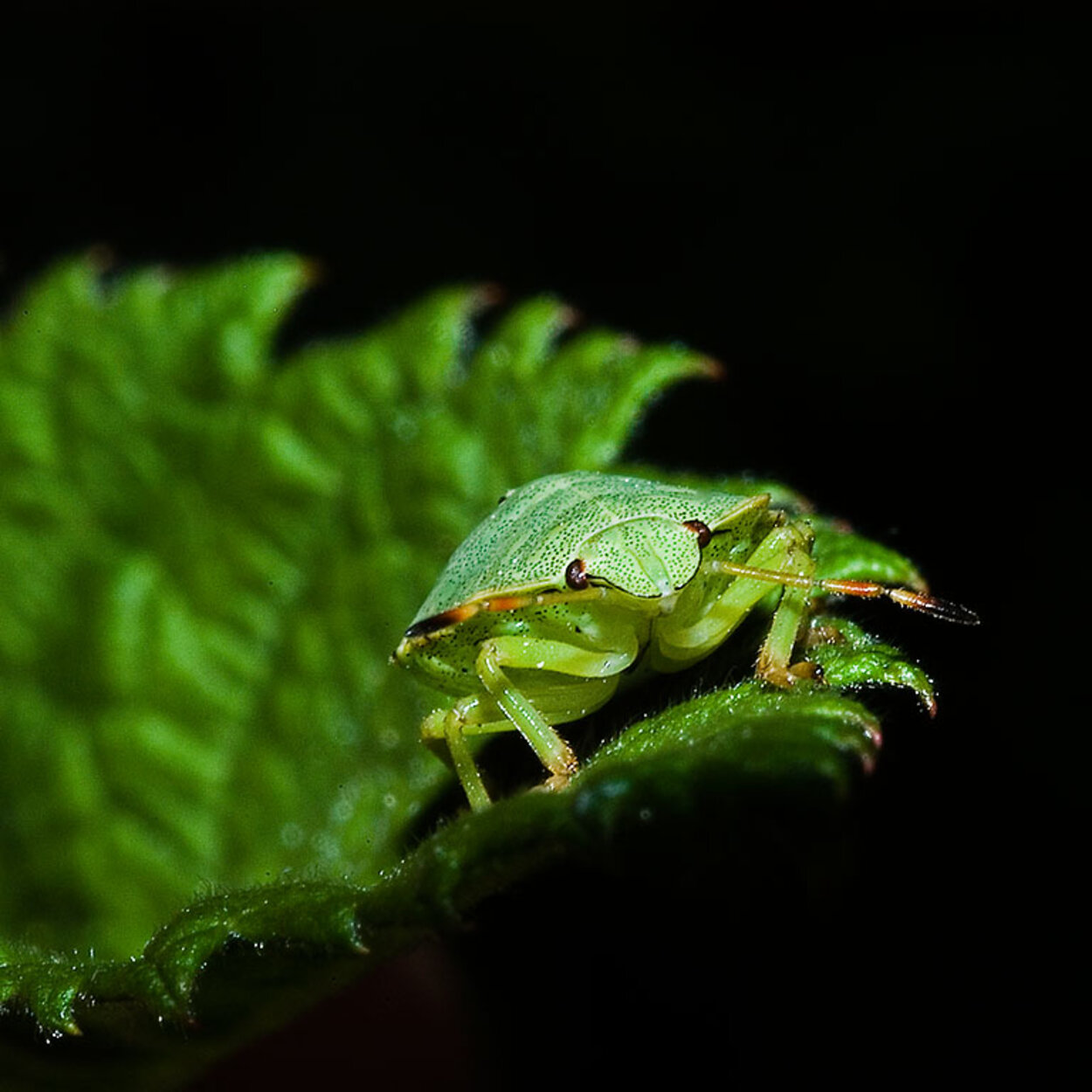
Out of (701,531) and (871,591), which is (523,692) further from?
(871,591)

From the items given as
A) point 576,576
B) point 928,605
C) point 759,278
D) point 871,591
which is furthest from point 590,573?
point 759,278

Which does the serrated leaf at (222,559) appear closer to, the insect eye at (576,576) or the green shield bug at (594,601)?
the green shield bug at (594,601)

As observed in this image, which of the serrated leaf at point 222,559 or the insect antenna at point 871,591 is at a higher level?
the serrated leaf at point 222,559

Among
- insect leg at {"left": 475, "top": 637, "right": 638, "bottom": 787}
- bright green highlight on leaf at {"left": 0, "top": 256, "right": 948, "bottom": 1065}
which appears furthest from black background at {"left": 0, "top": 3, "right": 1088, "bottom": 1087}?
insect leg at {"left": 475, "top": 637, "right": 638, "bottom": 787}

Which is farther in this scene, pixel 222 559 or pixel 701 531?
pixel 222 559

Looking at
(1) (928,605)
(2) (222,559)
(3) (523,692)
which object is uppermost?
(2) (222,559)

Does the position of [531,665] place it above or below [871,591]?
above

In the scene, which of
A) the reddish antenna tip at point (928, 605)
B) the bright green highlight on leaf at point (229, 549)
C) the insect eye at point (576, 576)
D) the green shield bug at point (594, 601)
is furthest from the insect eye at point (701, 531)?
the bright green highlight on leaf at point (229, 549)

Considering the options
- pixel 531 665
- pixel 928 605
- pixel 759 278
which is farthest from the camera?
pixel 759 278
